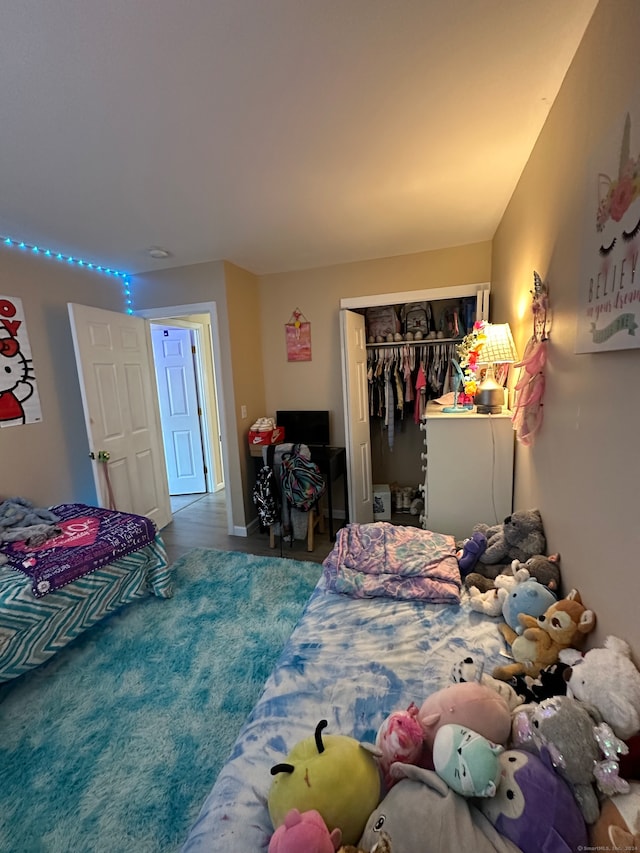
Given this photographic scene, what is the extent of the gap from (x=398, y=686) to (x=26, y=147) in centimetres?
261

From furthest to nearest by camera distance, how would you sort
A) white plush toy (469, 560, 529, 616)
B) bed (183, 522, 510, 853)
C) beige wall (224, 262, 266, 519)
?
beige wall (224, 262, 266, 519) < white plush toy (469, 560, 529, 616) < bed (183, 522, 510, 853)

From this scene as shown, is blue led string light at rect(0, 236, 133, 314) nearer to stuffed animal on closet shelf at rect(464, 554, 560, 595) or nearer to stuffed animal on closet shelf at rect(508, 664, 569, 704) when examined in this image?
stuffed animal on closet shelf at rect(464, 554, 560, 595)

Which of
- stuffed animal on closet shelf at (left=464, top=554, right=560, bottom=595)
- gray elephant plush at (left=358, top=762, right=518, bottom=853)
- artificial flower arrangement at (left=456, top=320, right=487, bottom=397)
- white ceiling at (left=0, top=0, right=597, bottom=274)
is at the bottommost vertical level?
gray elephant plush at (left=358, top=762, right=518, bottom=853)

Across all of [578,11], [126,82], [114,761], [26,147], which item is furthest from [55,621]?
[578,11]

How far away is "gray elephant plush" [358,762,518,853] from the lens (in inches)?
29.6

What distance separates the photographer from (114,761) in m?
1.41

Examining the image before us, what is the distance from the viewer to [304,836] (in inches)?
29.3

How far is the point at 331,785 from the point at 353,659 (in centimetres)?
50

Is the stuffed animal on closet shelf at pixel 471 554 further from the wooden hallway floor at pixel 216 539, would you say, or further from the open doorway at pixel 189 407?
the open doorway at pixel 189 407

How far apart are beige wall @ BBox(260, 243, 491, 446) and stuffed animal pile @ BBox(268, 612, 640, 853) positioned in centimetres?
284

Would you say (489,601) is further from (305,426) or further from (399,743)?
(305,426)

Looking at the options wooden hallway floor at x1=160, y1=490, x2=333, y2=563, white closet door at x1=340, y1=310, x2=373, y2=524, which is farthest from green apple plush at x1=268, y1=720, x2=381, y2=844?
white closet door at x1=340, y1=310, x2=373, y2=524

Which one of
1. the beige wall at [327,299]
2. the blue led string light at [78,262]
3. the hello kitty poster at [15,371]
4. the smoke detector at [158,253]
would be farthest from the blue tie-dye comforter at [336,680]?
the blue led string light at [78,262]

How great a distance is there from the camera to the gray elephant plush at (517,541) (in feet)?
5.33
